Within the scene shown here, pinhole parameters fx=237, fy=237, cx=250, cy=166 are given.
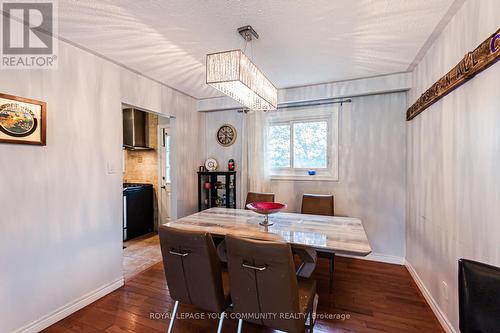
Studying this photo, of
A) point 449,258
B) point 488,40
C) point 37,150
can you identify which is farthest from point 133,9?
point 449,258

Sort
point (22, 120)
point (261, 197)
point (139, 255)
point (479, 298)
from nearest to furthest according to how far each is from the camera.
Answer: point (479, 298), point (22, 120), point (261, 197), point (139, 255)

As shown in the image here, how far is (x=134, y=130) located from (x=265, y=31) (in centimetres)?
331

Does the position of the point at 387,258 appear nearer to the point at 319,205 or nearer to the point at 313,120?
the point at 319,205

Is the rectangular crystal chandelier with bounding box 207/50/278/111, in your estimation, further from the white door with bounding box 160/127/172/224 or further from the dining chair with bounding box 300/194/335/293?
the white door with bounding box 160/127/172/224

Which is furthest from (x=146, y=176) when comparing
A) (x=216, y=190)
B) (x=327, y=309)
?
(x=327, y=309)

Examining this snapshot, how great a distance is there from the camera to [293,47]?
237cm

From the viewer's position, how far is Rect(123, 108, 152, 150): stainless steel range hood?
4387 millimetres

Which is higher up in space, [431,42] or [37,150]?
[431,42]

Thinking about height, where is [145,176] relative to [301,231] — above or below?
above

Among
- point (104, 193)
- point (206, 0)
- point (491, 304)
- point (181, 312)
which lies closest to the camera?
point (491, 304)

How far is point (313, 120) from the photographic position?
3.65m

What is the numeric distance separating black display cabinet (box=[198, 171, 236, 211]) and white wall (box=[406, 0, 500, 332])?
2.67 meters

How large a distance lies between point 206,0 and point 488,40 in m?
1.76

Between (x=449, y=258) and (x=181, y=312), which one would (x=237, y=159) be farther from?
(x=449, y=258)
